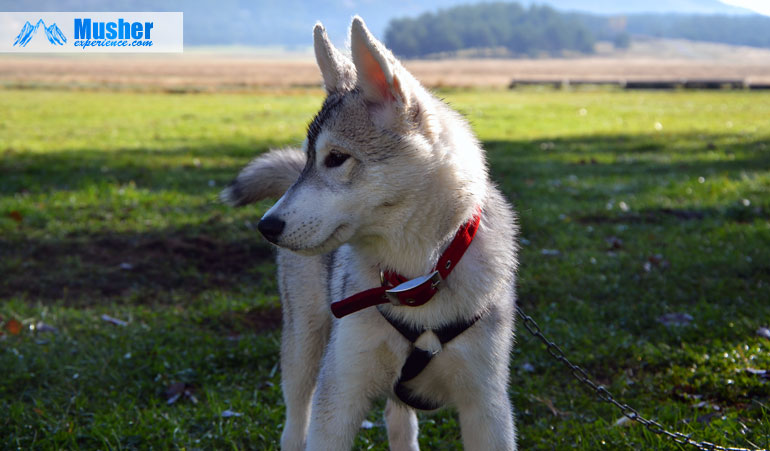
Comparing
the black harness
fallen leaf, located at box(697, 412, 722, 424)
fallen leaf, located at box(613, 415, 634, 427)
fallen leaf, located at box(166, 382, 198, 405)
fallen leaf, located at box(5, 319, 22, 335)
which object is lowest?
fallen leaf, located at box(5, 319, 22, 335)

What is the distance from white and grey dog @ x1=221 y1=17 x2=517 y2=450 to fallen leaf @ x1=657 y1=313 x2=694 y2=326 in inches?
102

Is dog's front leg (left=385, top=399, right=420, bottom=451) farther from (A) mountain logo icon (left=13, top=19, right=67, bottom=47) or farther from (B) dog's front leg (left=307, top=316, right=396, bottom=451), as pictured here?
(A) mountain logo icon (left=13, top=19, right=67, bottom=47)

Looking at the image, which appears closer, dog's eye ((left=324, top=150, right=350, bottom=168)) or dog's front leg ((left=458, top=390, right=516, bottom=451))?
dog's eye ((left=324, top=150, right=350, bottom=168))

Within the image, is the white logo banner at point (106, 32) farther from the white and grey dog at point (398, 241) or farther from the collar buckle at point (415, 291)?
the collar buckle at point (415, 291)

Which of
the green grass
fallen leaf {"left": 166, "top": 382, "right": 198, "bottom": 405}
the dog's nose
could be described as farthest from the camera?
fallen leaf {"left": 166, "top": 382, "right": 198, "bottom": 405}

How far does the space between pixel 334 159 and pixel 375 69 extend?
0.38 metres

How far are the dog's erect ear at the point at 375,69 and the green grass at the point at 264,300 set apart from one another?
208cm

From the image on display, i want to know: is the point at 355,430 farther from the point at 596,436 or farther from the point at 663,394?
the point at 663,394

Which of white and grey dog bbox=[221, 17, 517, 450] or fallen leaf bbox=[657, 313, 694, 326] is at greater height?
white and grey dog bbox=[221, 17, 517, 450]

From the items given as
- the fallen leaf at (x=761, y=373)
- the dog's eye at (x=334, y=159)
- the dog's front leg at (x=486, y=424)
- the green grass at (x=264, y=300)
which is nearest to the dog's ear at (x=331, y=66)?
the dog's eye at (x=334, y=159)

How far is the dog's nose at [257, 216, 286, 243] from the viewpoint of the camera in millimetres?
2498

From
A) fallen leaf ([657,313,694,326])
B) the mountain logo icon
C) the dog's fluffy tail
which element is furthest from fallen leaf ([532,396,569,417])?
the mountain logo icon

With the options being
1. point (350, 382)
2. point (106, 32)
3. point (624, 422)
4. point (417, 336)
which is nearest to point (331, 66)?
point (417, 336)

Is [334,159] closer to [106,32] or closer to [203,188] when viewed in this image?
[203,188]
